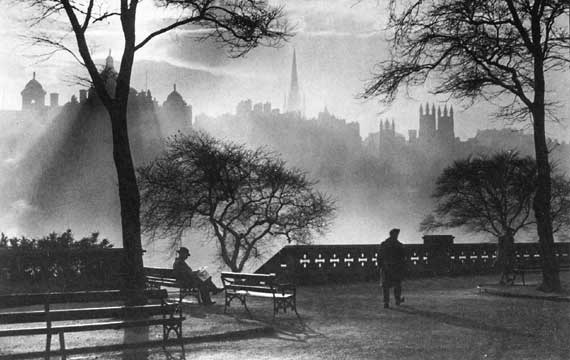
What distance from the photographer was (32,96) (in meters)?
138

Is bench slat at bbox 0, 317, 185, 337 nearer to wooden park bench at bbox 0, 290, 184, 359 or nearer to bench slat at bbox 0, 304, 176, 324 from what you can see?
wooden park bench at bbox 0, 290, 184, 359

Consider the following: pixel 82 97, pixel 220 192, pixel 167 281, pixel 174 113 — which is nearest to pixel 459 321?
pixel 167 281

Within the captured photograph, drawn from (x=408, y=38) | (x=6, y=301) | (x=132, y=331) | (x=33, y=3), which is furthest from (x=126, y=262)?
(x=408, y=38)

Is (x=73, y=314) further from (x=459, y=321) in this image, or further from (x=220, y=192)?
(x=220, y=192)

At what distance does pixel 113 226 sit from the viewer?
10812 centimetres

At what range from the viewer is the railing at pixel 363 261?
22484 millimetres

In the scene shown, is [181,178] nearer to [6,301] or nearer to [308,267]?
[308,267]

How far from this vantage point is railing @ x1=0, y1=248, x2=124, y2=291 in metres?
17.0

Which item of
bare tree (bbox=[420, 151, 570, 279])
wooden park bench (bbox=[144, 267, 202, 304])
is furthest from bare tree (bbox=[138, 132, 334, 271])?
bare tree (bbox=[420, 151, 570, 279])

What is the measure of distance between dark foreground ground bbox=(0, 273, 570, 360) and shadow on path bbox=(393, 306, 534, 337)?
0.7 inches

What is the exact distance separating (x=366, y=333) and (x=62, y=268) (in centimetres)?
943

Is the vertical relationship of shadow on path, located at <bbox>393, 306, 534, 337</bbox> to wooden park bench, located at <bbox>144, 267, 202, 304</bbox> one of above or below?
below

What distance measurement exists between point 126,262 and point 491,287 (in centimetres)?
1165

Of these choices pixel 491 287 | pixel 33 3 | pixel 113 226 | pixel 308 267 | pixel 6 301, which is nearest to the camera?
pixel 6 301
